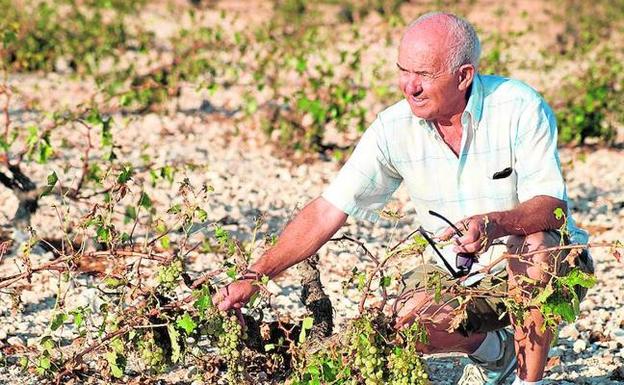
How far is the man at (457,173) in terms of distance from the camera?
13.0 ft

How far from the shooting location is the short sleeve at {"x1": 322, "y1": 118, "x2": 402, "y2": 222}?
419 cm

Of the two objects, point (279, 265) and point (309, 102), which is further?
point (309, 102)

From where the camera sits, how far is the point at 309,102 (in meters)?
7.68

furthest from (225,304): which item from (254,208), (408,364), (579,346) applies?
(254,208)

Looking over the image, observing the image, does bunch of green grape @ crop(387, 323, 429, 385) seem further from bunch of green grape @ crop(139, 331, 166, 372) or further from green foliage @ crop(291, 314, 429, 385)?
bunch of green grape @ crop(139, 331, 166, 372)

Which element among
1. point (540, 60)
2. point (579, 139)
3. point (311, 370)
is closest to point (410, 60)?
point (311, 370)

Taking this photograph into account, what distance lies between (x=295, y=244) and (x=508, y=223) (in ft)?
2.32

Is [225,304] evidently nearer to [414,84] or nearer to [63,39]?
[414,84]

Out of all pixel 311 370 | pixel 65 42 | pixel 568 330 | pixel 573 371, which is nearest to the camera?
pixel 311 370

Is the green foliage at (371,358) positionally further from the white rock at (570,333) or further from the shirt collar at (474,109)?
the white rock at (570,333)

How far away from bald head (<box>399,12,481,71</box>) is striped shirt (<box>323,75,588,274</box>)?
0.43ft

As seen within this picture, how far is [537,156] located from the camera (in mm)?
3996

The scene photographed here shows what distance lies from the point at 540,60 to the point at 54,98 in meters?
4.69

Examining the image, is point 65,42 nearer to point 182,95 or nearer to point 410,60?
point 182,95
